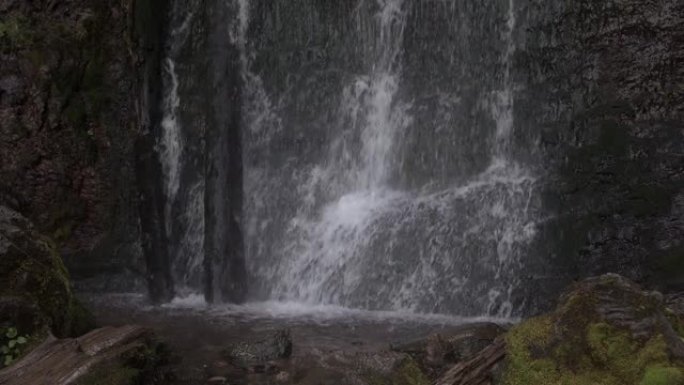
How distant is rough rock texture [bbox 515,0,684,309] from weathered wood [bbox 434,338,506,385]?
5296mm

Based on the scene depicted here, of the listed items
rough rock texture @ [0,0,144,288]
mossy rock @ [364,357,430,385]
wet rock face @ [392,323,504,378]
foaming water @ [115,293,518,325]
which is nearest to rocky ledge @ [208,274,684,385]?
mossy rock @ [364,357,430,385]

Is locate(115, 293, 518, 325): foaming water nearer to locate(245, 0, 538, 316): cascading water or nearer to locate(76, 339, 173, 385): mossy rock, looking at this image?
locate(245, 0, 538, 316): cascading water

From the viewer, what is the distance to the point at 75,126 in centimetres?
1160

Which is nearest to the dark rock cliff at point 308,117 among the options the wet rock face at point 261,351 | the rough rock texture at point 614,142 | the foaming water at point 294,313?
the rough rock texture at point 614,142

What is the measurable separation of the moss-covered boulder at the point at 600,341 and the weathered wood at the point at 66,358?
3.09m

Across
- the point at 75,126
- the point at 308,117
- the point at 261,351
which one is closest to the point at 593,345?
the point at 261,351

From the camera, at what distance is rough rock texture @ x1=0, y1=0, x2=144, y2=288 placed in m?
11.4

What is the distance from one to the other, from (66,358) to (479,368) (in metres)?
3.16

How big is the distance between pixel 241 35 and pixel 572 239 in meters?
5.88

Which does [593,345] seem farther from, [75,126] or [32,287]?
[75,126]

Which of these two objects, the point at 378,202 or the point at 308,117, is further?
the point at 308,117

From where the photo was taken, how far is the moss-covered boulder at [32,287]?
6027 millimetres

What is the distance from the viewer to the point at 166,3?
37.1 ft

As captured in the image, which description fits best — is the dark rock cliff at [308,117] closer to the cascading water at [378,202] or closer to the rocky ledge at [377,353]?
the cascading water at [378,202]
